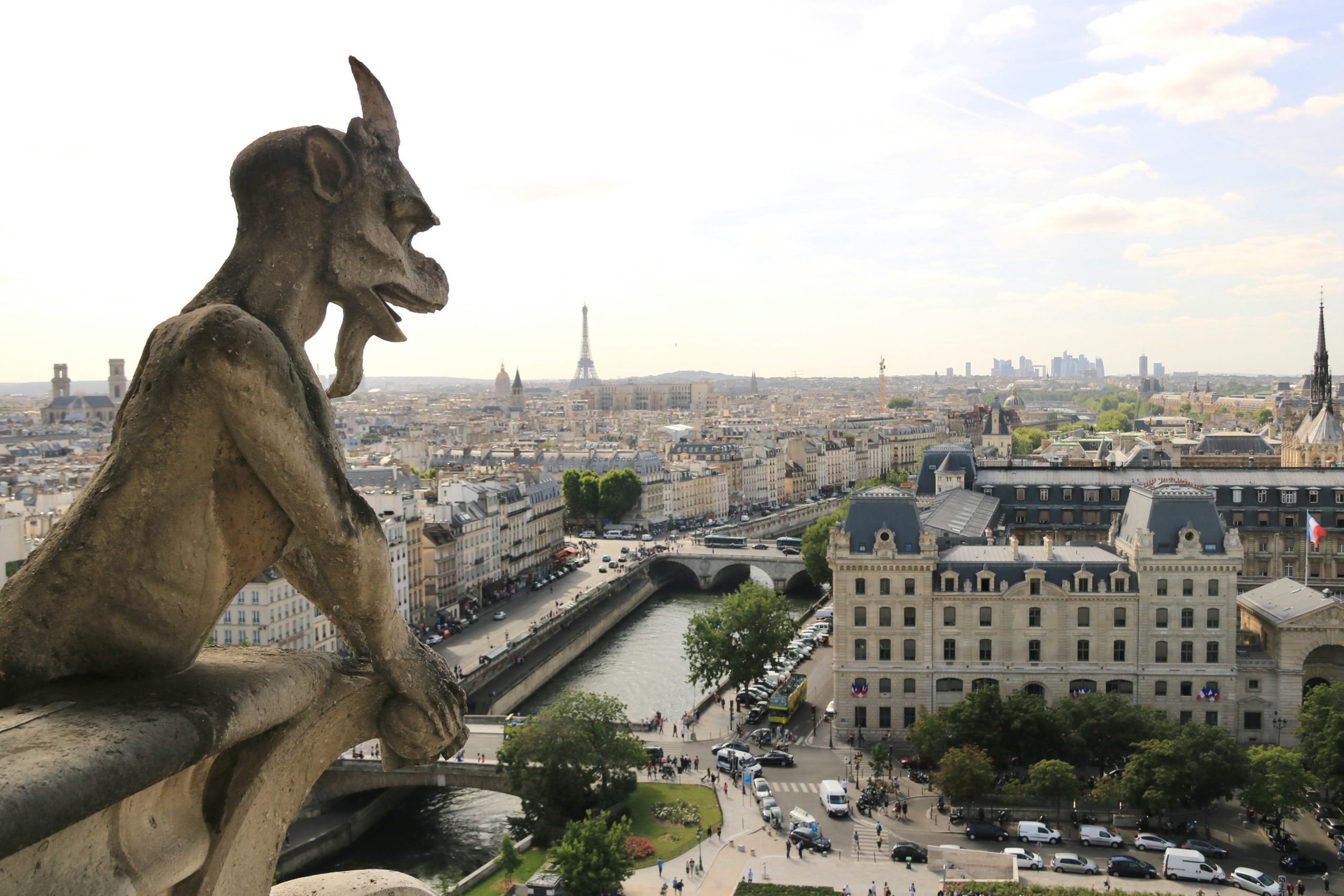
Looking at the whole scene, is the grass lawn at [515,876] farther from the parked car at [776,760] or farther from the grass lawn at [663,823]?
the parked car at [776,760]

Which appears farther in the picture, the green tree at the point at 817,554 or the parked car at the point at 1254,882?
the green tree at the point at 817,554

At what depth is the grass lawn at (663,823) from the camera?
3306cm

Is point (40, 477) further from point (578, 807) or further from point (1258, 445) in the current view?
point (1258, 445)

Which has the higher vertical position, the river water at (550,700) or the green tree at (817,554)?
the green tree at (817,554)

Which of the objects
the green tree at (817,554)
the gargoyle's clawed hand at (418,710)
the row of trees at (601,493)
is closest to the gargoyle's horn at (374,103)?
the gargoyle's clawed hand at (418,710)

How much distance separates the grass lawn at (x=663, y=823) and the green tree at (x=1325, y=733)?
17.8 metres

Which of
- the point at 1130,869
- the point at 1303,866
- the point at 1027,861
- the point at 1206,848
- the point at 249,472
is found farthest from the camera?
the point at 1206,848

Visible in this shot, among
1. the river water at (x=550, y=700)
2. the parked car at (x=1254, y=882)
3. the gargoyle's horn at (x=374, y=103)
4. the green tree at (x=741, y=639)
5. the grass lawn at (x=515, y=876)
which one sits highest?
the gargoyle's horn at (x=374, y=103)

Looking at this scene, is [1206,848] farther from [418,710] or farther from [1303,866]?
[418,710]

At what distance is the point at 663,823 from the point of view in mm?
35250

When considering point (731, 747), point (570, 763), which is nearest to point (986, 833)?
point (731, 747)

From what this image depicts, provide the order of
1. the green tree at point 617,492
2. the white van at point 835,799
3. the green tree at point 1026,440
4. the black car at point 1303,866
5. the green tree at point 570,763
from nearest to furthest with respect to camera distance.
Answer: the black car at point 1303,866
the white van at point 835,799
the green tree at point 570,763
the green tree at point 617,492
the green tree at point 1026,440

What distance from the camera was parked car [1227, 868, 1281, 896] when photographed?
2945 centimetres

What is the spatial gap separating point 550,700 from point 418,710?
47679 mm
